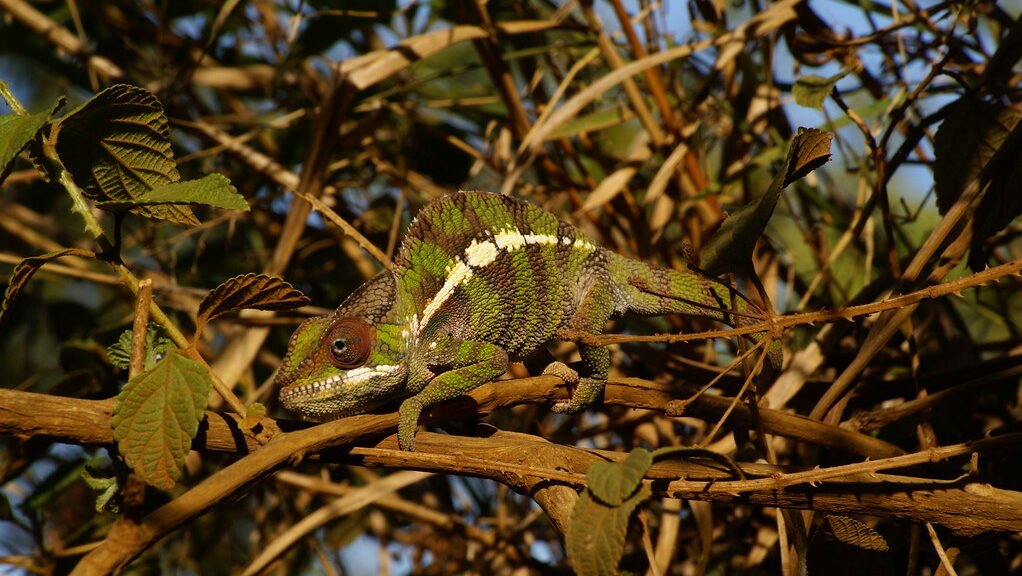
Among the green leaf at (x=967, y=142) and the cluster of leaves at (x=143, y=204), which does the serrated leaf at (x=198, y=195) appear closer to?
the cluster of leaves at (x=143, y=204)

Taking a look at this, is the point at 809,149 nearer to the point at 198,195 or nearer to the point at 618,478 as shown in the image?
the point at 618,478

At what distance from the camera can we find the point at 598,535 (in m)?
0.87

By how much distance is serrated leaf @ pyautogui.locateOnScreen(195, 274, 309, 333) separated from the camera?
38.2 inches

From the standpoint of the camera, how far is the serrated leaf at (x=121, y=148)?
98 centimetres

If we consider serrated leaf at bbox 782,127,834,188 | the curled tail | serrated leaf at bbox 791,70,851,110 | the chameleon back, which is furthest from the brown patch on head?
serrated leaf at bbox 791,70,851,110

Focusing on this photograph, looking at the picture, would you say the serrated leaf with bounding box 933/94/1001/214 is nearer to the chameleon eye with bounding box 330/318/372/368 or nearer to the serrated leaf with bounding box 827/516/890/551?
the serrated leaf with bounding box 827/516/890/551

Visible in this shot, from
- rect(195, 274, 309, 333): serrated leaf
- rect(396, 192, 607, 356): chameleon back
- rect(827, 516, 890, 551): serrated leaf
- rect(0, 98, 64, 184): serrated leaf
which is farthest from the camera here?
rect(396, 192, 607, 356): chameleon back

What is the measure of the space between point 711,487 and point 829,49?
1086 millimetres

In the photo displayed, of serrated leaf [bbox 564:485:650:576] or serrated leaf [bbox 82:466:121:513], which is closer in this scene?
serrated leaf [bbox 564:485:650:576]

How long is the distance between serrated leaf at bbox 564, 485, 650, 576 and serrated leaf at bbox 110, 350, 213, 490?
377 millimetres

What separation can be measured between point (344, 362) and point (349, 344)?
0.09 feet

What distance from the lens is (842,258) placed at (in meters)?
2.00

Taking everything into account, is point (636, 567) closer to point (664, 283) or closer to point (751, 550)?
point (751, 550)

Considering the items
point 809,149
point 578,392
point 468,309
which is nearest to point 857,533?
point 578,392
